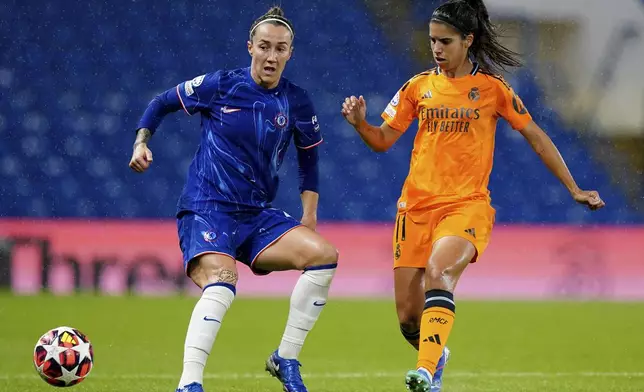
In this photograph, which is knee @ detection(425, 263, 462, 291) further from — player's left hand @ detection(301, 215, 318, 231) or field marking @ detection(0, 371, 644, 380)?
field marking @ detection(0, 371, 644, 380)

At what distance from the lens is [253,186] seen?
5.13 meters

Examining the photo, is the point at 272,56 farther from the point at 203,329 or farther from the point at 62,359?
the point at 62,359

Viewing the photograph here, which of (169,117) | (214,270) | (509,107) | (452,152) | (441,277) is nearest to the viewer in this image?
(214,270)

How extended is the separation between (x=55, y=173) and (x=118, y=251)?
2.67 meters

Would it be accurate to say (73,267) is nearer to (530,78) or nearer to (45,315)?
(45,315)

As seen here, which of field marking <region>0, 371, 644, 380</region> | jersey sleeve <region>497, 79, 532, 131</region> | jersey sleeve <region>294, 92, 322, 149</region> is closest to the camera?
jersey sleeve <region>294, 92, 322, 149</region>

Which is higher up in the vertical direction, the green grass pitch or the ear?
the ear

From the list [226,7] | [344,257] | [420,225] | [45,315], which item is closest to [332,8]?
[226,7]

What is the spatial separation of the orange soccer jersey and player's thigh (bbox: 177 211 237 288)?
38.6 inches

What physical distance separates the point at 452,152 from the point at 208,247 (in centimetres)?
130

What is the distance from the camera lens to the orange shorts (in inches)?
203

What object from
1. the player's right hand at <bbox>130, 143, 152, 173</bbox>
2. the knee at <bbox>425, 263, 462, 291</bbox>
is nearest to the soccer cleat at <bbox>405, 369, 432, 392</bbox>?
the knee at <bbox>425, 263, 462, 291</bbox>

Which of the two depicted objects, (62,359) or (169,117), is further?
(169,117)

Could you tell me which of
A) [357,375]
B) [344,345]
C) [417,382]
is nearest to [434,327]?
[417,382]
